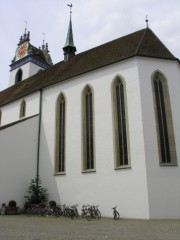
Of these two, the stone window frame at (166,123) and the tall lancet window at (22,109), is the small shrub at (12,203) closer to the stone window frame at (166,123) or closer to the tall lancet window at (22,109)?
the tall lancet window at (22,109)

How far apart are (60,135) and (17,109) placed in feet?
18.9

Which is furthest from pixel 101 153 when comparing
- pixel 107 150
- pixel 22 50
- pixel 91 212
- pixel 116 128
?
pixel 22 50

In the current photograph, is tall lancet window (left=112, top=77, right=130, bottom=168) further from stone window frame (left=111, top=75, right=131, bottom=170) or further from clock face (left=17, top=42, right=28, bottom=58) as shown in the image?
clock face (left=17, top=42, right=28, bottom=58)

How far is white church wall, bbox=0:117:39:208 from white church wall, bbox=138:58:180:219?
7990 mm

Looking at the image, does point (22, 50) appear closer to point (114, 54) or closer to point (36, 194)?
point (114, 54)

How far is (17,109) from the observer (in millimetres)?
21312

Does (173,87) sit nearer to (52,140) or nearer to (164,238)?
(52,140)

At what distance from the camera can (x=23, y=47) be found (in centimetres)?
3519

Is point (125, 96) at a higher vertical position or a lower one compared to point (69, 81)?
lower

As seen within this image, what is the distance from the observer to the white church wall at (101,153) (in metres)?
13.3

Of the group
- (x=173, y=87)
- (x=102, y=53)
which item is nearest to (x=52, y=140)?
(x=102, y=53)

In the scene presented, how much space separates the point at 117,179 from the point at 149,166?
1.84 meters

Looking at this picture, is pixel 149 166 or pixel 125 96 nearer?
pixel 149 166

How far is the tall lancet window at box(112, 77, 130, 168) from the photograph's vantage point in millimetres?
14100
